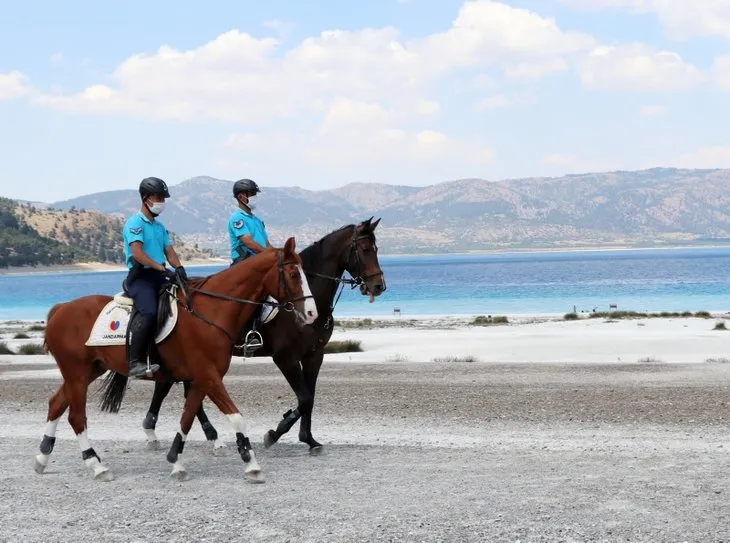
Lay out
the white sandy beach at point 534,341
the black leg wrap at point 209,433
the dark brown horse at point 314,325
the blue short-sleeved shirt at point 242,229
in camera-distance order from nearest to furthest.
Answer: the dark brown horse at point 314,325
the black leg wrap at point 209,433
the blue short-sleeved shirt at point 242,229
the white sandy beach at point 534,341

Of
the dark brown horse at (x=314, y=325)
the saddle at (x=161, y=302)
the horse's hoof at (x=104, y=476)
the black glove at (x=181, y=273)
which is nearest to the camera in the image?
the horse's hoof at (x=104, y=476)

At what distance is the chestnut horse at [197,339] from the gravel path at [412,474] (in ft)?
1.69

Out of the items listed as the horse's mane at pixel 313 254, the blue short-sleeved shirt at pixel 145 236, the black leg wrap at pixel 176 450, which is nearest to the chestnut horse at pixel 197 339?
the black leg wrap at pixel 176 450

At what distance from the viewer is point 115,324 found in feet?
30.0

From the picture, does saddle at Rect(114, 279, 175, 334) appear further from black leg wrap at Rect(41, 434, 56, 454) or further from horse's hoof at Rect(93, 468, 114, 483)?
black leg wrap at Rect(41, 434, 56, 454)

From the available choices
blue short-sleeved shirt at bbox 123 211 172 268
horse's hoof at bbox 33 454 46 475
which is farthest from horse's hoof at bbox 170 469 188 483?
blue short-sleeved shirt at bbox 123 211 172 268

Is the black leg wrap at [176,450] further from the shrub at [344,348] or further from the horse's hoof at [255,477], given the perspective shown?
the shrub at [344,348]

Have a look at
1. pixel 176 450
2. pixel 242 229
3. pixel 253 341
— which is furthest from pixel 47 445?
pixel 242 229

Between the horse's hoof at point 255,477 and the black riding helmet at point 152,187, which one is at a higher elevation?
the black riding helmet at point 152,187

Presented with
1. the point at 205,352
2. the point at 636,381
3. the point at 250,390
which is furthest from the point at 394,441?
the point at 636,381

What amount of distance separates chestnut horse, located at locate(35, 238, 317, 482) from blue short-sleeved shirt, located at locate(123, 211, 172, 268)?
0.48m

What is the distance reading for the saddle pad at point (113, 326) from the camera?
29.7ft

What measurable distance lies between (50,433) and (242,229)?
3050mm

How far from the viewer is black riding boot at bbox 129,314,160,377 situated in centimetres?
884
